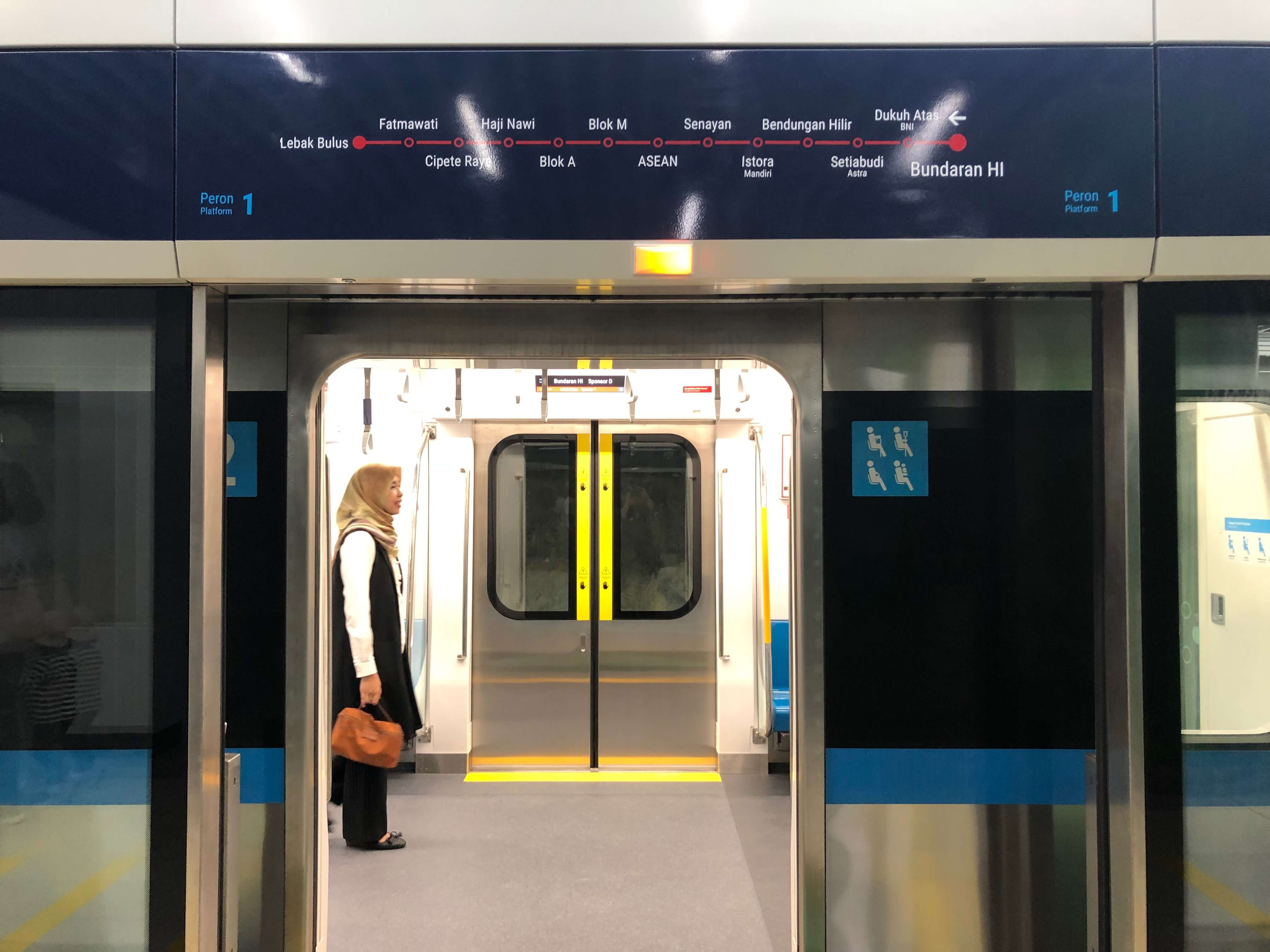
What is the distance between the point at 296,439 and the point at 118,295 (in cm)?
72

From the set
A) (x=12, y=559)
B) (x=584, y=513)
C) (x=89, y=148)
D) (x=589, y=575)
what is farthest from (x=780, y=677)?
(x=89, y=148)

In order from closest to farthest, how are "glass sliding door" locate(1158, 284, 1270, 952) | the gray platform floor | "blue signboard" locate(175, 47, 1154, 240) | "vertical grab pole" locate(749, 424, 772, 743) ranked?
"blue signboard" locate(175, 47, 1154, 240)
"glass sliding door" locate(1158, 284, 1270, 952)
the gray platform floor
"vertical grab pole" locate(749, 424, 772, 743)

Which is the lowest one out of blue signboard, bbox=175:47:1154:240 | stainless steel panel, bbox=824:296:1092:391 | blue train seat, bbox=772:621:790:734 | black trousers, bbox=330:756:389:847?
black trousers, bbox=330:756:389:847

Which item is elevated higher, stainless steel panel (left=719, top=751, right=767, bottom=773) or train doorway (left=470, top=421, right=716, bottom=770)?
train doorway (left=470, top=421, right=716, bottom=770)

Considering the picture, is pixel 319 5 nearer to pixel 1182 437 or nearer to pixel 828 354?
pixel 828 354

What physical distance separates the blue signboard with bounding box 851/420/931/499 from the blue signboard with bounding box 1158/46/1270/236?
793mm

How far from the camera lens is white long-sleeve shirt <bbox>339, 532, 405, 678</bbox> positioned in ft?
13.7

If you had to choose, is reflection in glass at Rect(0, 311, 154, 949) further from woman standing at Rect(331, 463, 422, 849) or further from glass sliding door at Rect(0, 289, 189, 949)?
woman standing at Rect(331, 463, 422, 849)

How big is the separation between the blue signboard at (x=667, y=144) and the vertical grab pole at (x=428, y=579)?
13.2ft

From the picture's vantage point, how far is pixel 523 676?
20.2 feet

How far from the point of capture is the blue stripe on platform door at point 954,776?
7.72 feet

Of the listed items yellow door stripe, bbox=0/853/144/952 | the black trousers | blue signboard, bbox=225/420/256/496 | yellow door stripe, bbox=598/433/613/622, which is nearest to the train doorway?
yellow door stripe, bbox=598/433/613/622

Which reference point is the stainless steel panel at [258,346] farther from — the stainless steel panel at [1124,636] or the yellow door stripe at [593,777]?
the yellow door stripe at [593,777]

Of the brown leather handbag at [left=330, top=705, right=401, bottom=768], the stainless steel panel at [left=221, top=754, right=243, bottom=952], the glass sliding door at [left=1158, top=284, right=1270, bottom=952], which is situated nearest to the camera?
the glass sliding door at [left=1158, top=284, right=1270, bottom=952]
